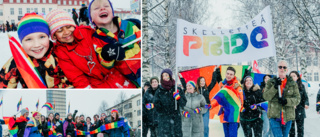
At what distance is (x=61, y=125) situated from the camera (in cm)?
308

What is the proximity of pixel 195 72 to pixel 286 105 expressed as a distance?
5.18 m

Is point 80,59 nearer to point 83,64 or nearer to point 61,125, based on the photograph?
point 83,64

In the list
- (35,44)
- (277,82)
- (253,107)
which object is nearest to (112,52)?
(35,44)

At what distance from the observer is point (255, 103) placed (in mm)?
7180

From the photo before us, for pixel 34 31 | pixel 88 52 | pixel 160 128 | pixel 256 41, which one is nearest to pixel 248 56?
pixel 256 41

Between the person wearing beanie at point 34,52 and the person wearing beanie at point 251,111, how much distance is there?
14.2 feet

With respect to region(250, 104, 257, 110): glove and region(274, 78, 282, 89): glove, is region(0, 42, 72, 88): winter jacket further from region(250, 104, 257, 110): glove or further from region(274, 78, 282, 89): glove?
region(250, 104, 257, 110): glove

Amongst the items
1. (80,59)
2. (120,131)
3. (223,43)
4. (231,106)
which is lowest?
(120,131)

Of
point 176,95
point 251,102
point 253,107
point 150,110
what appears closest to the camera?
point 176,95

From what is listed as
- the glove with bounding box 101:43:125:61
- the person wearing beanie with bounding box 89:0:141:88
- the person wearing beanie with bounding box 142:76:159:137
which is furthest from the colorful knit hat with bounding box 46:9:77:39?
the person wearing beanie with bounding box 142:76:159:137

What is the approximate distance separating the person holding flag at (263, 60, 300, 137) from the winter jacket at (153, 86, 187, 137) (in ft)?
4.76

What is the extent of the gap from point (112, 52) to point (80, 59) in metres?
0.33

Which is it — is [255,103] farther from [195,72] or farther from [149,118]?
[195,72]

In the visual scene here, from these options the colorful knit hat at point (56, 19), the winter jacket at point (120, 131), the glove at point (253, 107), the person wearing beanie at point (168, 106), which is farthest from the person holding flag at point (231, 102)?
the colorful knit hat at point (56, 19)
